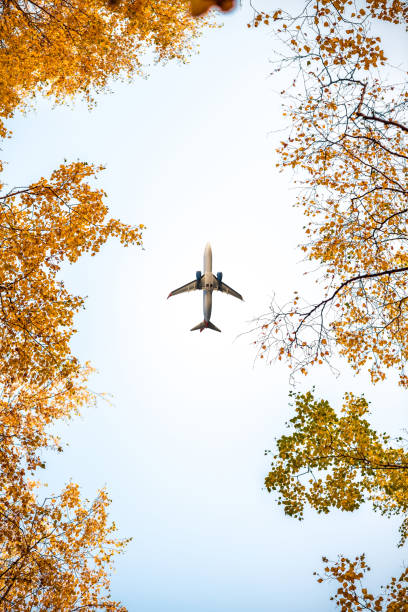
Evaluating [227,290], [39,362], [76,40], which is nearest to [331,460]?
[39,362]

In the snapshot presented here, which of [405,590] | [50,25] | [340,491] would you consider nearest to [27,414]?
[340,491]

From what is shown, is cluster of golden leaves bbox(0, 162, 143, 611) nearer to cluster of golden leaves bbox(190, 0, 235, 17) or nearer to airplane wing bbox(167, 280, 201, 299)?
cluster of golden leaves bbox(190, 0, 235, 17)

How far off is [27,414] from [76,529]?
3.01 m

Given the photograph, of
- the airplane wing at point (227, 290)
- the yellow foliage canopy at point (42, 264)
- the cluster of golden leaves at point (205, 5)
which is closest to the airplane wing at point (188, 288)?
the airplane wing at point (227, 290)

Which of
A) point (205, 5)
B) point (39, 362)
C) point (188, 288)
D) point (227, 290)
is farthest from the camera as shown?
point (227, 290)

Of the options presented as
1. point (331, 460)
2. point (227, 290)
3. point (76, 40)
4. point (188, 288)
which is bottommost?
point (331, 460)

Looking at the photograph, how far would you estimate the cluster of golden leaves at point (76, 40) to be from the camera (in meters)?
9.84

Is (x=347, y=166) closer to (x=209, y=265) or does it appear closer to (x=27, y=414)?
(x=27, y=414)

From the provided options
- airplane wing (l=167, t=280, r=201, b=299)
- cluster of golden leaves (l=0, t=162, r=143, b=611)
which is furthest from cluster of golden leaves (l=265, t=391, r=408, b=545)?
airplane wing (l=167, t=280, r=201, b=299)

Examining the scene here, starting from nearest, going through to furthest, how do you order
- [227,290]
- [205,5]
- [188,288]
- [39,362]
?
[205,5], [39,362], [188,288], [227,290]

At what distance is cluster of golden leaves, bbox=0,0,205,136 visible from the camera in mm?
9844

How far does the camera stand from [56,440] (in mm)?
8148

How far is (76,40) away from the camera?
10805mm

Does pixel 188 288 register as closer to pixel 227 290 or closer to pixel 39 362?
pixel 227 290
